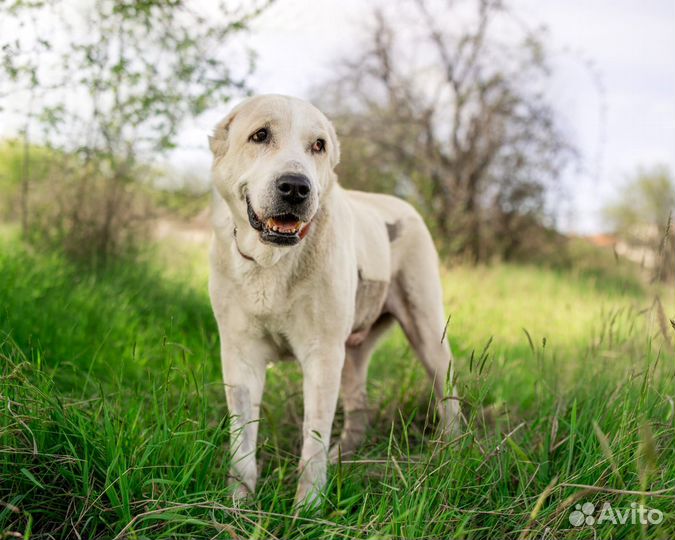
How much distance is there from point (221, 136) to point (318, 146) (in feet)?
1.48

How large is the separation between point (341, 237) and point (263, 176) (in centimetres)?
58

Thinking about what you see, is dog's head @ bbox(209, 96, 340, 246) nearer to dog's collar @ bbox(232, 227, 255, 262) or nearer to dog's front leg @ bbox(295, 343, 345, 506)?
dog's collar @ bbox(232, 227, 255, 262)

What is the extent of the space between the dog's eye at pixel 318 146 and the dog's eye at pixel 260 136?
0.21 m

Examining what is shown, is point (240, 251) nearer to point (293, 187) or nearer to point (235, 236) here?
point (235, 236)

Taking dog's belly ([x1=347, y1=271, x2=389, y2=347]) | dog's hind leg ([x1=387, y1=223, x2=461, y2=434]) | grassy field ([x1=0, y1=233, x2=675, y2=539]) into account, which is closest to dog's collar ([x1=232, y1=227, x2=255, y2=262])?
grassy field ([x1=0, y1=233, x2=675, y2=539])

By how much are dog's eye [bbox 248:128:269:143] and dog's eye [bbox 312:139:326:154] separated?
0.21 meters

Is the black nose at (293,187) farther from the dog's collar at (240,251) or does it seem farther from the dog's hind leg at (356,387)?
the dog's hind leg at (356,387)

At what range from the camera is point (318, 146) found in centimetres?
282

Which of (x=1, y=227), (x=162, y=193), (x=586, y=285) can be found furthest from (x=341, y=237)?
(x=586, y=285)

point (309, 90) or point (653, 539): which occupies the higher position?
point (309, 90)

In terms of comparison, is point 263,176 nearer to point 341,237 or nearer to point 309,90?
point 341,237

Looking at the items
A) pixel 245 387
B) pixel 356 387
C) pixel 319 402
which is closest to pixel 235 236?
pixel 245 387

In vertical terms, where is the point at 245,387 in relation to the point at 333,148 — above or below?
below

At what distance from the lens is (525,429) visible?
3285mm
